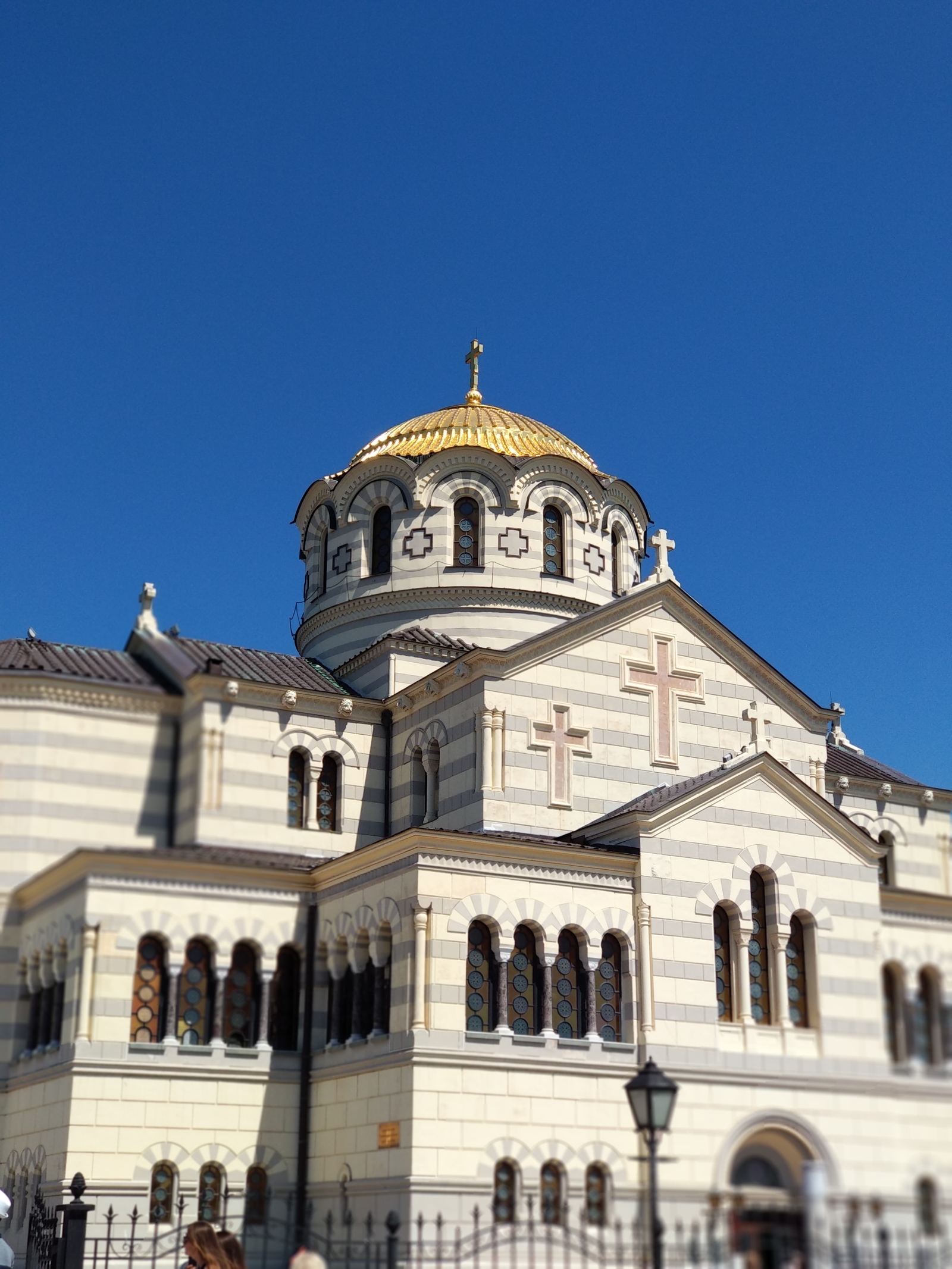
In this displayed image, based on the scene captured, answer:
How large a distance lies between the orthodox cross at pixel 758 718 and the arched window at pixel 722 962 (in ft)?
21.3

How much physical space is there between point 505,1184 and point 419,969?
3.54 metres

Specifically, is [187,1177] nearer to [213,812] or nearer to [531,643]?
[213,812]

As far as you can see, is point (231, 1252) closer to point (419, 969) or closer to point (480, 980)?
point (419, 969)

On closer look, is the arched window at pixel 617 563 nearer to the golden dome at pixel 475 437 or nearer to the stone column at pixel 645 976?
the golden dome at pixel 475 437

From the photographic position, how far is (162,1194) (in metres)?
25.5

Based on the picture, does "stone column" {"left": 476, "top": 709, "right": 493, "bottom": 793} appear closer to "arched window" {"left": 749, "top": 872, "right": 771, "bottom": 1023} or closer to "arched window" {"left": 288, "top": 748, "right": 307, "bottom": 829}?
"arched window" {"left": 288, "top": 748, "right": 307, "bottom": 829}

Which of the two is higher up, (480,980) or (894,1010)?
(480,980)

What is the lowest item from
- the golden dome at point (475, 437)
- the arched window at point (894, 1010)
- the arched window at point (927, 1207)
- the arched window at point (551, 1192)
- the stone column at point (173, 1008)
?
the arched window at point (551, 1192)

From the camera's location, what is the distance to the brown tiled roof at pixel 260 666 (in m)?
32.1

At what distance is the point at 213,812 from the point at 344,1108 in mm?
7061

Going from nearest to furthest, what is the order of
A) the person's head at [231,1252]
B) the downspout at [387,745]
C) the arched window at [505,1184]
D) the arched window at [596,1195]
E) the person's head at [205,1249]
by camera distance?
the arched window at [596,1195], the person's head at [205,1249], the person's head at [231,1252], the arched window at [505,1184], the downspout at [387,745]

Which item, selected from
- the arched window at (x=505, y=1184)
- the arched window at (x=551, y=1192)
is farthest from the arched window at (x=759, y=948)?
the arched window at (x=505, y=1184)

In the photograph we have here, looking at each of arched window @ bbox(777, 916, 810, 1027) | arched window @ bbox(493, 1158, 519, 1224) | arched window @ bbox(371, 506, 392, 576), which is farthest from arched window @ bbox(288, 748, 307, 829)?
arched window @ bbox(777, 916, 810, 1027)

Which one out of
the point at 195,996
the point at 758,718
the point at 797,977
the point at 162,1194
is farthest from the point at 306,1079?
the point at 758,718
